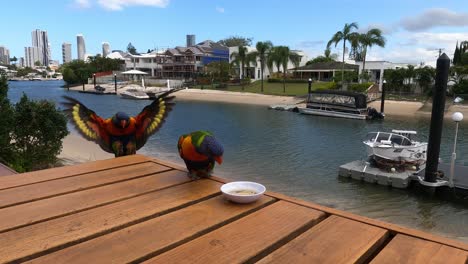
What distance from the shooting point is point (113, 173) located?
3037 millimetres

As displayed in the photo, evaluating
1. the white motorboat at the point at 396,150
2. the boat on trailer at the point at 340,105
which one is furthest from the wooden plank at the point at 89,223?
the boat on trailer at the point at 340,105

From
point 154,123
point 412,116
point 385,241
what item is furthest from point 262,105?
point 385,241

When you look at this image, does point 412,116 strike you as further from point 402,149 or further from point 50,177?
point 50,177

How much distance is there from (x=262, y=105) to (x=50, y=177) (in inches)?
1790

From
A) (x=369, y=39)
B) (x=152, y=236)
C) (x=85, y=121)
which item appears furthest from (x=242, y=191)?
(x=369, y=39)

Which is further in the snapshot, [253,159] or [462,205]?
[253,159]

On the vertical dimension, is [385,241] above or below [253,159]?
above

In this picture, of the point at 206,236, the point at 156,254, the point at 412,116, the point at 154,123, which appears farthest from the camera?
the point at 412,116

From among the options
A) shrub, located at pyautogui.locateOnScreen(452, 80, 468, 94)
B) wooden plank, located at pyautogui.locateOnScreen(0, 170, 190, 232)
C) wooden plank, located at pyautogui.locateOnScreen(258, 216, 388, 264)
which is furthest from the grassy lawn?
wooden plank, located at pyautogui.locateOnScreen(258, 216, 388, 264)

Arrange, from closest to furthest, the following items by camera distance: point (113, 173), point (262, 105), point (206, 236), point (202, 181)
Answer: point (206, 236), point (202, 181), point (113, 173), point (262, 105)

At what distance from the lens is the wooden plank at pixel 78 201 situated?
6.75 ft

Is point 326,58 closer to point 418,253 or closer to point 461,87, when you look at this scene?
point 461,87

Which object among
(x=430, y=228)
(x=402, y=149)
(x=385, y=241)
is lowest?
(x=430, y=228)

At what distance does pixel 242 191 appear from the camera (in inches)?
98.7
